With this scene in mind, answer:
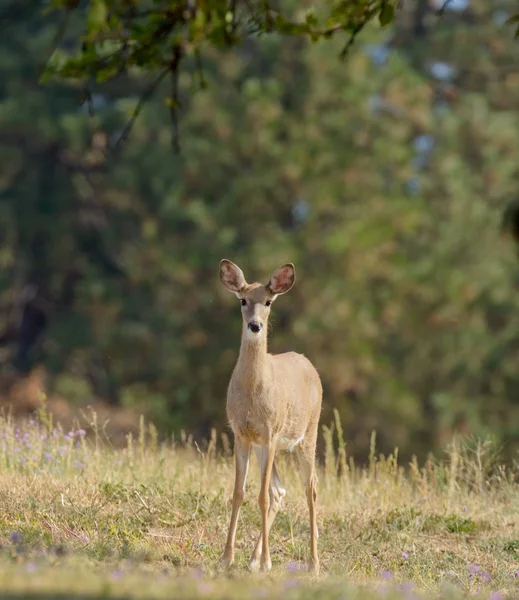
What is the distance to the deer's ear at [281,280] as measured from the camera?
334 inches

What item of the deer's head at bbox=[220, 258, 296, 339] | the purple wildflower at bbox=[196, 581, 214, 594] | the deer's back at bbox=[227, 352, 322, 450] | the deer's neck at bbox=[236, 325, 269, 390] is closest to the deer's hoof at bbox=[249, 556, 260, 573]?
the deer's back at bbox=[227, 352, 322, 450]

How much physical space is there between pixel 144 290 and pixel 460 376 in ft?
22.5

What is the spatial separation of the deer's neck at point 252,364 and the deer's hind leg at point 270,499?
46cm

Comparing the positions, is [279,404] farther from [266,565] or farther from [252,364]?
[266,565]

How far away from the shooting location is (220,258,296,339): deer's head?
8242mm

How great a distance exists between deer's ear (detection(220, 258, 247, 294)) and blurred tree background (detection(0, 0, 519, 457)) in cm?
1314

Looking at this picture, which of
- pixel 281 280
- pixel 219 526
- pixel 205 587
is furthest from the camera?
pixel 219 526

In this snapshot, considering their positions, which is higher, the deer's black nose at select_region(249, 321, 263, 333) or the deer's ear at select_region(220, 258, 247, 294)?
the deer's ear at select_region(220, 258, 247, 294)

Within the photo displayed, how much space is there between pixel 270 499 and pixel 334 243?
13.9 metres

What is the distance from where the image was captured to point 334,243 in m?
22.5

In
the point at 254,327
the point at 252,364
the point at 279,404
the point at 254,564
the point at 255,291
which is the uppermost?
the point at 255,291

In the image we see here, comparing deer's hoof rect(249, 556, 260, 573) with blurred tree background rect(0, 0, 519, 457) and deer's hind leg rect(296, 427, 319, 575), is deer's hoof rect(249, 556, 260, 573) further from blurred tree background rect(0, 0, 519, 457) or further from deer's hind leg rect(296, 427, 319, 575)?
blurred tree background rect(0, 0, 519, 457)

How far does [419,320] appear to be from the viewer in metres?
24.0

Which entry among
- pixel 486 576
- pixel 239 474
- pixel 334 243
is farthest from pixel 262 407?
pixel 334 243
